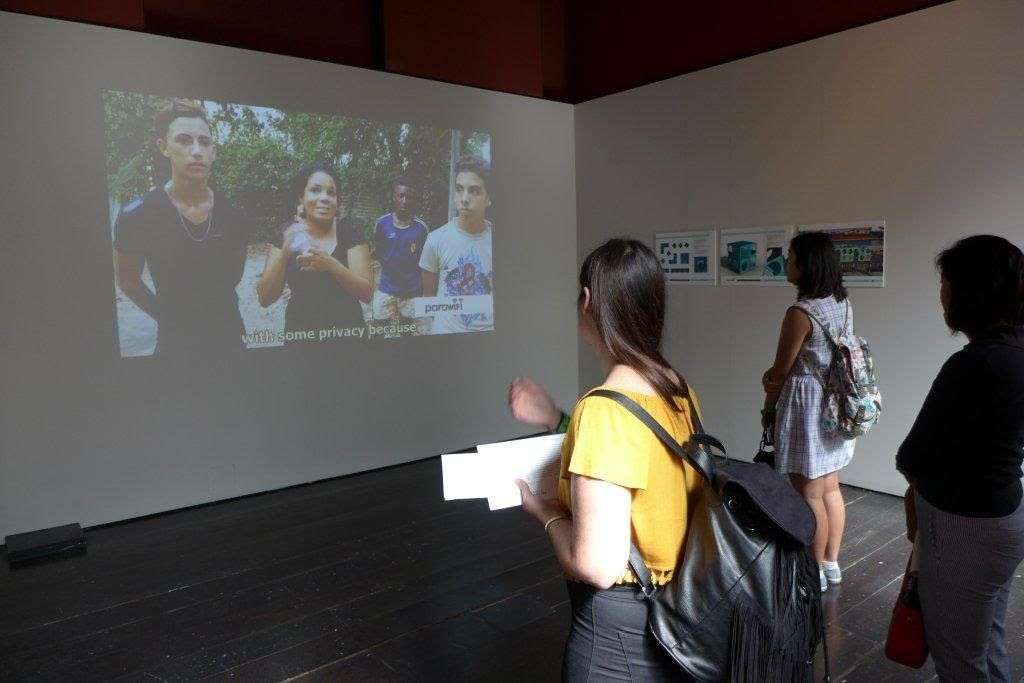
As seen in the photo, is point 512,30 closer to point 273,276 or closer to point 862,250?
point 273,276

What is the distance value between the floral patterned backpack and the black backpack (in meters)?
1.68

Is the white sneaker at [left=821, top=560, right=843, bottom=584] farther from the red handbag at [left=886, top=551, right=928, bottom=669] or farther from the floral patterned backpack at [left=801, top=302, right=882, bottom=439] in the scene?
the red handbag at [left=886, top=551, right=928, bottom=669]

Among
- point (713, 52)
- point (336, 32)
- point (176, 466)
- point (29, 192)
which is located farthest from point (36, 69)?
point (713, 52)

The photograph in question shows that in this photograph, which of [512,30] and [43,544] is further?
[512,30]

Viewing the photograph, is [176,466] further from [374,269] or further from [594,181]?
[594,181]

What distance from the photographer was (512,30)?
5555 mm

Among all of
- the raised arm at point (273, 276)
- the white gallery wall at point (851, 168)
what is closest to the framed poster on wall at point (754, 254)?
the white gallery wall at point (851, 168)

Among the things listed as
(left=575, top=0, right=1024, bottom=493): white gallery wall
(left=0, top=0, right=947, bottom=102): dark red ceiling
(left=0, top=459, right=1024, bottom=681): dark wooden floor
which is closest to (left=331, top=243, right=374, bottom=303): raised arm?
(left=0, top=0, right=947, bottom=102): dark red ceiling

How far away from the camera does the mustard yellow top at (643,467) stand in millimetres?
1056

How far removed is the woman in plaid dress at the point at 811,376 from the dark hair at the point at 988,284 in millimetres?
1124

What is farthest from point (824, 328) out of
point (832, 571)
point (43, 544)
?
point (43, 544)

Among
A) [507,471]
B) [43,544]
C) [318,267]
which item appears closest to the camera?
[507,471]

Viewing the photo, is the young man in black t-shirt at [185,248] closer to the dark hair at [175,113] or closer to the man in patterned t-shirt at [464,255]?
the dark hair at [175,113]

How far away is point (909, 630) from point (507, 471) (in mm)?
1078
